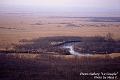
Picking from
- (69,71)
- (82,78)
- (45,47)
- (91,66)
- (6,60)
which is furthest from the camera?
(45,47)

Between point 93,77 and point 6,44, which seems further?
point 6,44

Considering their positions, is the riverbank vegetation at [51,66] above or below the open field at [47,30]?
below

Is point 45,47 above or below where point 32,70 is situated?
above

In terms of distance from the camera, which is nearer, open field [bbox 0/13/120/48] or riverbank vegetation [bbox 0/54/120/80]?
riverbank vegetation [bbox 0/54/120/80]

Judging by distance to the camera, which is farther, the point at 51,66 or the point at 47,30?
the point at 47,30

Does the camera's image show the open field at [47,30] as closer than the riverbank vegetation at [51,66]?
No

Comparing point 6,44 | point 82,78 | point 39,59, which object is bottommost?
point 82,78

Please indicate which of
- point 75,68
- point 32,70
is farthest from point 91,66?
point 32,70

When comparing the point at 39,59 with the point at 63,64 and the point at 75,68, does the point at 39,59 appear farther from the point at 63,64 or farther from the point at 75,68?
the point at 75,68

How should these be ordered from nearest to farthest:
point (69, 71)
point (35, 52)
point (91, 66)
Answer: point (69, 71) < point (91, 66) < point (35, 52)

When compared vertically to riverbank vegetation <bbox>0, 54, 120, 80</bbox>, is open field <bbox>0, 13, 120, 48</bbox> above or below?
above

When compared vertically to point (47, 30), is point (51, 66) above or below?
below
